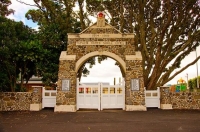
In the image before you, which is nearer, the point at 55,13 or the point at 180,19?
the point at 180,19

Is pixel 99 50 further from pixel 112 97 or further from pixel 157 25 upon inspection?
pixel 157 25

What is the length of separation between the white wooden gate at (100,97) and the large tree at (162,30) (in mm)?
3313

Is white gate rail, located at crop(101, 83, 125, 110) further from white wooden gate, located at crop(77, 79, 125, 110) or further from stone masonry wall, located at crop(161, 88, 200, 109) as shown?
stone masonry wall, located at crop(161, 88, 200, 109)

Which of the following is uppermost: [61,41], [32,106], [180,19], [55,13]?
A: [55,13]

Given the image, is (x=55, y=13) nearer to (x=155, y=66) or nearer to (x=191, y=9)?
(x=155, y=66)

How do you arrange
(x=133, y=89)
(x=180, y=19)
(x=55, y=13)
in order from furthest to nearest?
(x=55, y=13) → (x=180, y=19) → (x=133, y=89)

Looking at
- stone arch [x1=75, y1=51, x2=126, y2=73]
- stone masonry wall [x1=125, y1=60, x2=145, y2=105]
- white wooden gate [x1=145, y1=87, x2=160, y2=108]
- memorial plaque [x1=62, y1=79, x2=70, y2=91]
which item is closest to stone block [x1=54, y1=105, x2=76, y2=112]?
memorial plaque [x1=62, y1=79, x2=70, y2=91]

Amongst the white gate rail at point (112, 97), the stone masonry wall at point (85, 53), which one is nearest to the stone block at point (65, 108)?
the stone masonry wall at point (85, 53)

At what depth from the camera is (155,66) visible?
1683 centimetres

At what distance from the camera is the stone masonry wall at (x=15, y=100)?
1461cm

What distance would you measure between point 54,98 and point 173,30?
30.4 feet

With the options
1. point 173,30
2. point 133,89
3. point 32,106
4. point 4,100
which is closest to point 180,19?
point 173,30

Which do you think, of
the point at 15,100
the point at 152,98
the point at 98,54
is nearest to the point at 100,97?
the point at 98,54

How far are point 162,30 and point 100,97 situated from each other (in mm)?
5973
